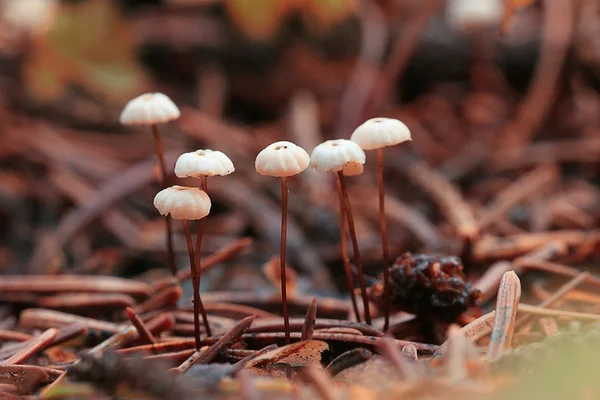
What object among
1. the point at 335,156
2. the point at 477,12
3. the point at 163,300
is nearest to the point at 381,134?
the point at 335,156

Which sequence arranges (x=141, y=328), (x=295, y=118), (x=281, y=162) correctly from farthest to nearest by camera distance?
1. (x=295, y=118)
2. (x=141, y=328)
3. (x=281, y=162)

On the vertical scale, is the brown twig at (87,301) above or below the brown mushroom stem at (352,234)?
below

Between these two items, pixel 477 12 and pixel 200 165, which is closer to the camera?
pixel 200 165

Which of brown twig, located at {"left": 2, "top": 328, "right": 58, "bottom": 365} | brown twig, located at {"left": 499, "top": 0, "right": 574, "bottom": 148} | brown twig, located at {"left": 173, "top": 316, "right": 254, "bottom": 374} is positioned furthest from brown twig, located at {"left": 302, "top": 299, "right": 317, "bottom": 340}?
brown twig, located at {"left": 499, "top": 0, "right": 574, "bottom": 148}

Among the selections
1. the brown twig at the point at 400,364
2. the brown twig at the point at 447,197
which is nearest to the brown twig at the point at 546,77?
the brown twig at the point at 447,197

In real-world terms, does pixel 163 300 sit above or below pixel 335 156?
below

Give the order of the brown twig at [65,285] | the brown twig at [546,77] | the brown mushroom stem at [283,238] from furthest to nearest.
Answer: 1. the brown twig at [546,77]
2. the brown twig at [65,285]
3. the brown mushroom stem at [283,238]

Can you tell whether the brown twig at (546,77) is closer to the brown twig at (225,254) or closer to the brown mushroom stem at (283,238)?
the brown twig at (225,254)

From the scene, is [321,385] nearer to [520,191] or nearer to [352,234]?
[352,234]
